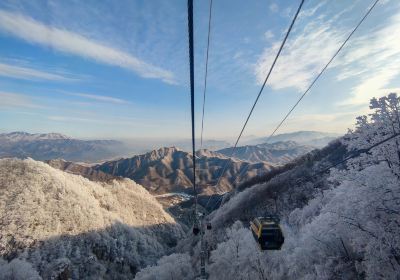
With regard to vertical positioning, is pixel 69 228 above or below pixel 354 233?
below

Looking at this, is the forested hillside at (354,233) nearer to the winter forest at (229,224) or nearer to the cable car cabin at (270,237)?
the winter forest at (229,224)

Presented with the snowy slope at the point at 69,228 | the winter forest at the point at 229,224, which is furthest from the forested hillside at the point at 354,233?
the snowy slope at the point at 69,228

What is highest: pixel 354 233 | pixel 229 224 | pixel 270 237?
pixel 270 237

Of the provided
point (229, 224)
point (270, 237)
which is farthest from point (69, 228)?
point (270, 237)

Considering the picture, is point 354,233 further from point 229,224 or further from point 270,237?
point 229,224

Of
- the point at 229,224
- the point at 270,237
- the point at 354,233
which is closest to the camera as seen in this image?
the point at 270,237

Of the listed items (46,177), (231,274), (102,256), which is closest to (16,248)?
(102,256)

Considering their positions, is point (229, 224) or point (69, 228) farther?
point (229, 224)

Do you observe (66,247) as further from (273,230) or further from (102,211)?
→ (273,230)

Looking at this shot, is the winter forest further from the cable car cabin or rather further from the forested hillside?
the cable car cabin
